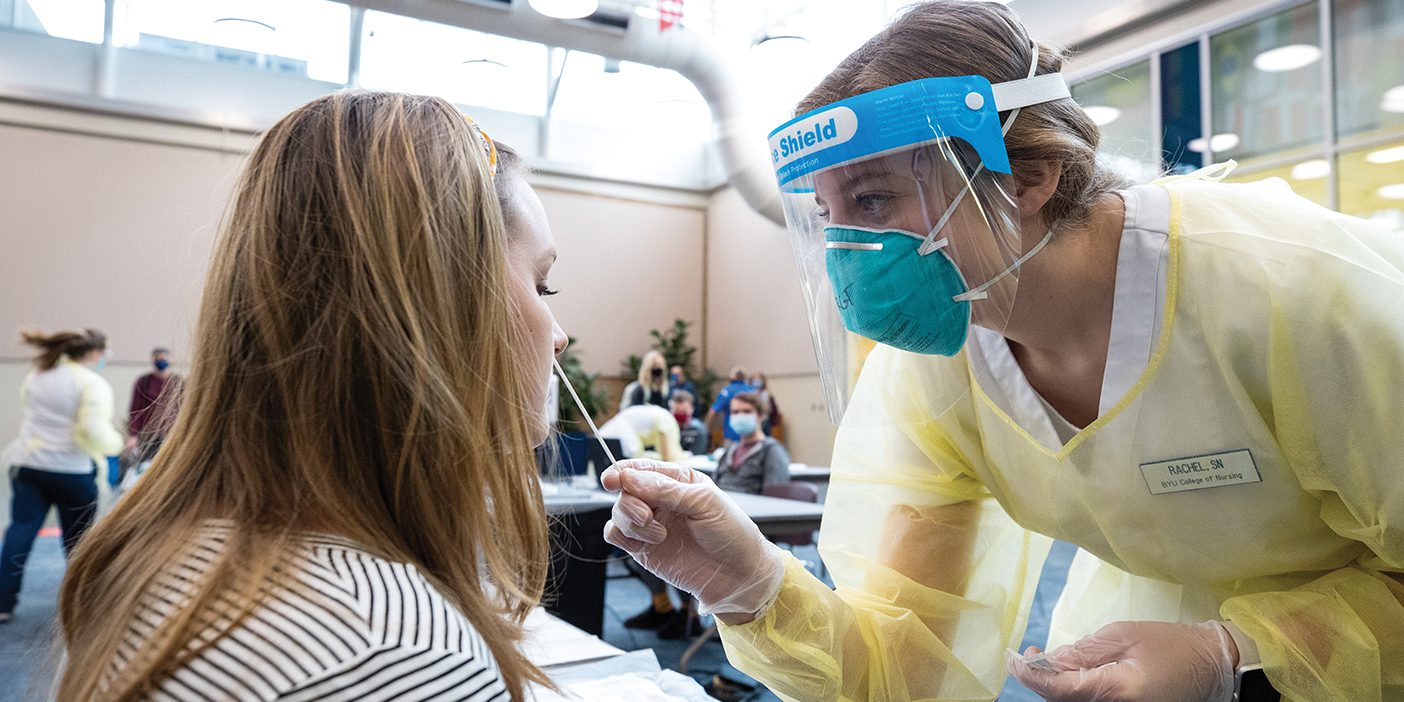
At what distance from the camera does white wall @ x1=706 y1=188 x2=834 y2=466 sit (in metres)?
9.61

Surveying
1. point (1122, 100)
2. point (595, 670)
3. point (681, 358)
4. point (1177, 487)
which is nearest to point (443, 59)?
point (681, 358)

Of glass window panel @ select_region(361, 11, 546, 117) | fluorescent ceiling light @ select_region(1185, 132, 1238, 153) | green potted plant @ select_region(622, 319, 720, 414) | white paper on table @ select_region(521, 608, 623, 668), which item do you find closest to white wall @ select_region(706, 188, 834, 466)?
green potted plant @ select_region(622, 319, 720, 414)

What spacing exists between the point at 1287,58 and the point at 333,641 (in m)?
6.10

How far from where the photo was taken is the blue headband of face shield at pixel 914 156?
1.09 m

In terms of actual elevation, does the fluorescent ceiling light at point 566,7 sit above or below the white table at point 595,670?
above

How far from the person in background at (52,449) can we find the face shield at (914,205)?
418cm

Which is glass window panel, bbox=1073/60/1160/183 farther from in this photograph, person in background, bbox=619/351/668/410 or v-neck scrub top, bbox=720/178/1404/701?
v-neck scrub top, bbox=720/178/1404/701

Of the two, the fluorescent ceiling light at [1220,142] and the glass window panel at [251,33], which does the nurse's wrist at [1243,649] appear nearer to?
the fluorescent ceiling light at [1220,142]

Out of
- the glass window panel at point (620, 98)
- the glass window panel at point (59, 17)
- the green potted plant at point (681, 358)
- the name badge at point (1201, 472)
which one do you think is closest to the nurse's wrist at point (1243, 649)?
the name badge at point (1201, 472)

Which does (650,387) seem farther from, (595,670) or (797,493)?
(595,670)

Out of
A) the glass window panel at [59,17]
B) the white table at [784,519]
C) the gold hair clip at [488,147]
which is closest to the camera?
the gold hair clip at [488,147]

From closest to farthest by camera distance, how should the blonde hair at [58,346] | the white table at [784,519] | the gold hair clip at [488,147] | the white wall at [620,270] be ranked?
the gold hair clip at [488,147] → the white table at [784,519] → the blonde hair at [58,346] → the white wall at [620,270]

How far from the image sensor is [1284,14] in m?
5.27

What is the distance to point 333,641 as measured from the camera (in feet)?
2.06
